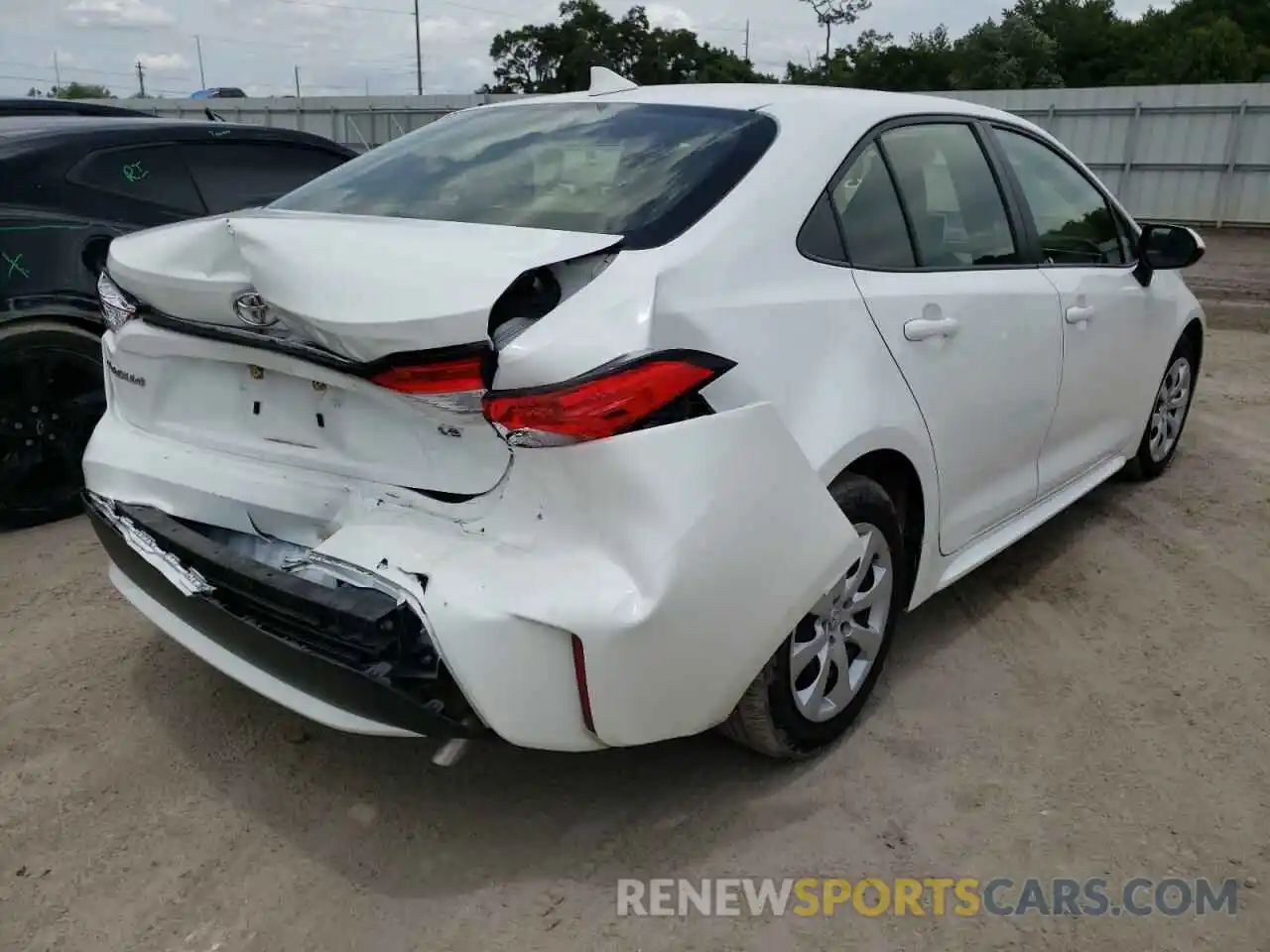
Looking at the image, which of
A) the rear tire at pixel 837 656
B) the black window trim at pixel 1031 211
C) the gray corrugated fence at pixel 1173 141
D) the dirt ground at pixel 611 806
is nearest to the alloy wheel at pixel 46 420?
the dirt ground at pixel 611 806

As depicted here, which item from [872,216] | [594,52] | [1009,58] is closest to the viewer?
[872,216]

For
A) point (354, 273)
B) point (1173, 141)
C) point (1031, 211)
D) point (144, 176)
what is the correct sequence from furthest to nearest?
point (1173, 141) → point (144, 176) → point (1031, 211) → point (354, 273)

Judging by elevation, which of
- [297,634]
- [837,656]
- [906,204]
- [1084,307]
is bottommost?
[837,656]

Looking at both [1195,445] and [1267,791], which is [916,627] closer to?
[1267,791]

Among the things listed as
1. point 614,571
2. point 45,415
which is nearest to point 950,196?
point 614,571

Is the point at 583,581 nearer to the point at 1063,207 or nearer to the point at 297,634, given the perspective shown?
the point at 297,634

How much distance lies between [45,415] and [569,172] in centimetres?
276

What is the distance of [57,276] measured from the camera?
423 cm

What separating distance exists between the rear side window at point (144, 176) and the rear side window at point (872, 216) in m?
3.38

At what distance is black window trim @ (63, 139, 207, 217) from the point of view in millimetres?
4461

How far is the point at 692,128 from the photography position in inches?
107

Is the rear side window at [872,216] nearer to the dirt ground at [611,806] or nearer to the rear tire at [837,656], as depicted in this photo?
the rear tire at [837,656]

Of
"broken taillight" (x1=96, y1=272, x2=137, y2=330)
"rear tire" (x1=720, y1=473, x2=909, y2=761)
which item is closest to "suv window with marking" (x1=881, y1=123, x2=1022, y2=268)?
"rear tire" (x1=720, y1=473, x2=909, y2=761)

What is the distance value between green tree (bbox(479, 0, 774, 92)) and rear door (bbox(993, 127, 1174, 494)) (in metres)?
56.5
